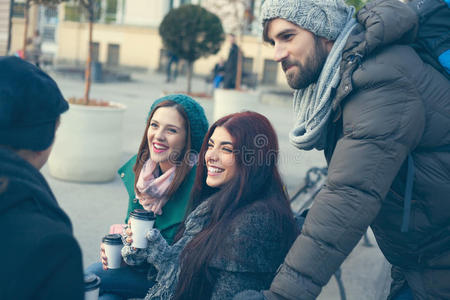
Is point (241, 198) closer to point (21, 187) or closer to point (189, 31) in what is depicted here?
point (21, 187)

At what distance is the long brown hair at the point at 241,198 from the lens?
239 centimetres

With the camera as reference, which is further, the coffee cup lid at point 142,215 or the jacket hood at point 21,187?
the coffee cup lid at point 142,215

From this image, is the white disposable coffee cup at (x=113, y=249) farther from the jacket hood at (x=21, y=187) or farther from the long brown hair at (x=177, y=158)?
the jacket hood at (x=21, y=187)

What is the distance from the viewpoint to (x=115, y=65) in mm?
31203

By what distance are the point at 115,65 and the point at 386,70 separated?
3049 cm

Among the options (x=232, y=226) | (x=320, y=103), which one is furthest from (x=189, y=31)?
(x=320, y=103)

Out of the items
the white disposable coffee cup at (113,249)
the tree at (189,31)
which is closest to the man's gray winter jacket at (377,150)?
the white disposable coffee cup at (113,249)

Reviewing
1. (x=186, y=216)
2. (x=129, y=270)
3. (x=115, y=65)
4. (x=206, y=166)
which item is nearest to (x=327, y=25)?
(x=206, y=166)

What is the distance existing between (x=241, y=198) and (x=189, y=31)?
8.21 m

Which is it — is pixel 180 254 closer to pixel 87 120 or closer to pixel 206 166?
pixel 206 166

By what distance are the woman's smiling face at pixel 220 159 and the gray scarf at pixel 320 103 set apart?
1.72ft

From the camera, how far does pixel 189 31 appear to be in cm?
1030

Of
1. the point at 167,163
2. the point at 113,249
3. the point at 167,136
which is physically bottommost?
the point at 113,249

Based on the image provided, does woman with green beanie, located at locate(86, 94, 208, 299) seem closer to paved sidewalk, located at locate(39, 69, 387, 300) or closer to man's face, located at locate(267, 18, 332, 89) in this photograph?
paved sidewalk, located at locate(39, 69, 387, 300)
